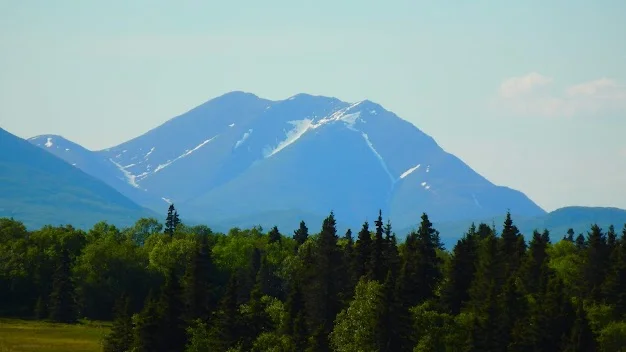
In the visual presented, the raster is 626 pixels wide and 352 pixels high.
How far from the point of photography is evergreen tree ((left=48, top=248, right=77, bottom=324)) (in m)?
164

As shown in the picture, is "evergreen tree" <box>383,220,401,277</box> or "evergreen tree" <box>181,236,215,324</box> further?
"evergreen tree" <box>383,220,401,277</box>

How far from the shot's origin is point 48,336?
14050 cm

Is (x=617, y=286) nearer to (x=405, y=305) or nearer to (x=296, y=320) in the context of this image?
(x=405, y=305)

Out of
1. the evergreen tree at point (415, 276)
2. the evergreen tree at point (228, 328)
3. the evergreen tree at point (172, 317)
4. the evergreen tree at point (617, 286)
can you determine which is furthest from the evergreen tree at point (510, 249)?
the evergreen tree at point (172, 317)

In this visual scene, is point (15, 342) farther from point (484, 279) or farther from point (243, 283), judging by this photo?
point (484, 279)

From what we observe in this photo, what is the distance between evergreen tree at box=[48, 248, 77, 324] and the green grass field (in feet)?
10.0

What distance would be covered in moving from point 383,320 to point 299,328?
28.3 ft

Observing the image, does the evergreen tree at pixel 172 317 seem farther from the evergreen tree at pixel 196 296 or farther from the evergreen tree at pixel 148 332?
the evergreen tree at pixel 196 296

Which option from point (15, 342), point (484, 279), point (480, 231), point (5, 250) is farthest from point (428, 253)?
point (5, 250)

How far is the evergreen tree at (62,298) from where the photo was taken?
16362 cm

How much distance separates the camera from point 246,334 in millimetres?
110062

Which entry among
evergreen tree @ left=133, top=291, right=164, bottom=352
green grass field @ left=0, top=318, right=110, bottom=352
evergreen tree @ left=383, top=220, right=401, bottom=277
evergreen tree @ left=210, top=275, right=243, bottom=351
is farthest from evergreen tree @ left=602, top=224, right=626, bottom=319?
green grass field @ left=0, top=318, right=110, bottom=352

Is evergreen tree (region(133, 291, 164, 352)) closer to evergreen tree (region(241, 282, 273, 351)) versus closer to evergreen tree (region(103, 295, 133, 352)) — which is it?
evergreen tree (region(103, 295, 133, 352))

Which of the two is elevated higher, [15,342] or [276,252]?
[276,252]
